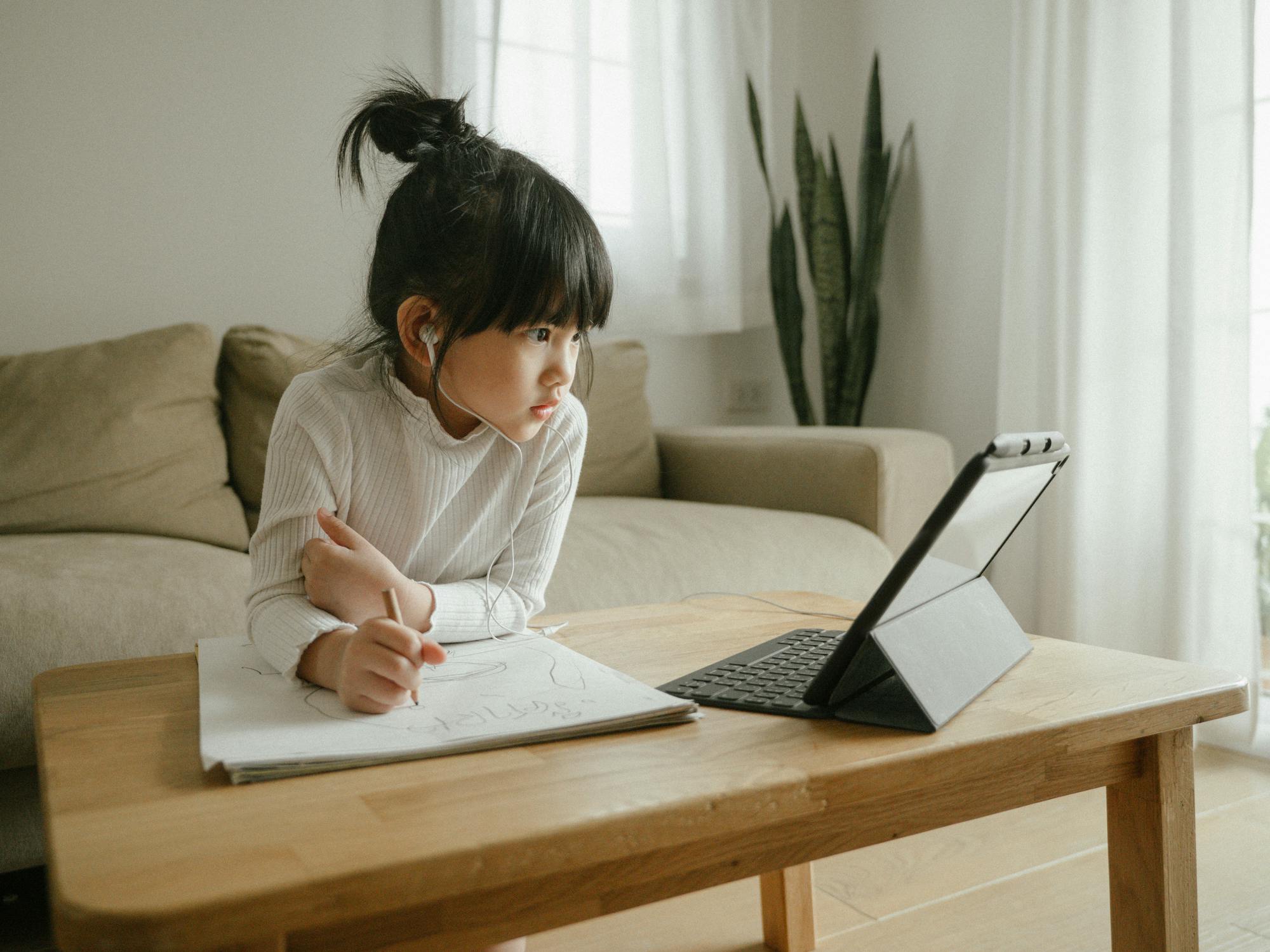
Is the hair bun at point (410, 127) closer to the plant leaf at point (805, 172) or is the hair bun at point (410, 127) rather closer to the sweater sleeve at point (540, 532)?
the sweater sleeve at point (540, 532)

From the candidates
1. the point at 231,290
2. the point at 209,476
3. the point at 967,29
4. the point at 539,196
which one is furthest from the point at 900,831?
the point at 967,29

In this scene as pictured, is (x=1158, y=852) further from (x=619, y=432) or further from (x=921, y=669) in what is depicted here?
(x=619, y=432)

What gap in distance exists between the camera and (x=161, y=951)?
363mm

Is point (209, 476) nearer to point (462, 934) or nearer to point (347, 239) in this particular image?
point (347, 239)

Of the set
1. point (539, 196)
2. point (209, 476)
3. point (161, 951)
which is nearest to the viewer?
point (161, 951)

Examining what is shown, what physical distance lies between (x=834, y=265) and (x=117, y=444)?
5.48 feet

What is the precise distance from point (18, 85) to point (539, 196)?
65.7 inches

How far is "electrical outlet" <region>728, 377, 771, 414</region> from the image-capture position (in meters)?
2.85

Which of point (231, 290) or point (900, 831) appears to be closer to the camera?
point (900, 831)

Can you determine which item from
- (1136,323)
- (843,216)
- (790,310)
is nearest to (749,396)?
(790,310)

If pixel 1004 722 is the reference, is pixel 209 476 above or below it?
above

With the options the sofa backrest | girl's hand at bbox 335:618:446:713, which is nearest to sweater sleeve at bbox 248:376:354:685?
girl's hand at bbox 335:618:446:713

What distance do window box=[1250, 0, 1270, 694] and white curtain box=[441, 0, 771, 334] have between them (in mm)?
1149

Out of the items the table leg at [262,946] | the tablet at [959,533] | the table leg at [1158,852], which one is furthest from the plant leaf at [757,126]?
the table leg at [262,946]
